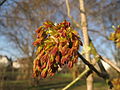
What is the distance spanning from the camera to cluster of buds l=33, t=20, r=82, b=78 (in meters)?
0.44

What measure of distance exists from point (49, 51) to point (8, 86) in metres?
9.98

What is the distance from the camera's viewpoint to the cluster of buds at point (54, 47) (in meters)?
0.44

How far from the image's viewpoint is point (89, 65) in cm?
48

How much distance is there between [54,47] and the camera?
1.52 feet

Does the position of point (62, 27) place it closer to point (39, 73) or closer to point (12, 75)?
point (39, 73)

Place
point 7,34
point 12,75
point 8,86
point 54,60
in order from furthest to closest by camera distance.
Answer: point 12,75
point 7,34
point 8,86
point 54,60

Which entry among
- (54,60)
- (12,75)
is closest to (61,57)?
(54,60)

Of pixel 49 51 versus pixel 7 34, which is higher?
pixel 7 34

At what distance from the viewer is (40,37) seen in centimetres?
49

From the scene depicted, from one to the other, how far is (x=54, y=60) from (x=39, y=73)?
0.24ft

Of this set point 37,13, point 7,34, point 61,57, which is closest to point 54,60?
point 61,57

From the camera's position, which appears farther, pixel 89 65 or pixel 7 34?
pixel 7 34

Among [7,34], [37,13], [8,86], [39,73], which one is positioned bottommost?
[8,86]

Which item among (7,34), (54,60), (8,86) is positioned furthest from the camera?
(7,34)
